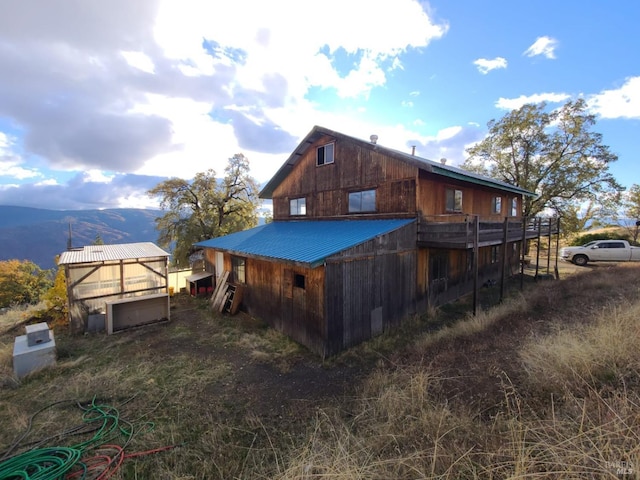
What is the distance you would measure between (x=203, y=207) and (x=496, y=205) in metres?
23.7

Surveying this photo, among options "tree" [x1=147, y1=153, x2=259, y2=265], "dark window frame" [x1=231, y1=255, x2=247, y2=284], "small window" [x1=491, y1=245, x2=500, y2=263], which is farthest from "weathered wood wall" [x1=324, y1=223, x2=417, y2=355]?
"tree" [x1=147, y1=153, x2=259, y2=265]

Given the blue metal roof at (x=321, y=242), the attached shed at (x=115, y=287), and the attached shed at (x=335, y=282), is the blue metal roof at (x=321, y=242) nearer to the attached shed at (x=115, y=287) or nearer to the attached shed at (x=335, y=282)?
the attached shed at (x=335, y=282)

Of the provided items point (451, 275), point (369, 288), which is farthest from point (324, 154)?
point (451, 275)

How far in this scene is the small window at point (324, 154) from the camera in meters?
13.6

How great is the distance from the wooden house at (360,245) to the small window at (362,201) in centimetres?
5

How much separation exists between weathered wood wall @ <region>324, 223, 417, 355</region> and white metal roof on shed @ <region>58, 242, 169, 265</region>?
26.3 feet

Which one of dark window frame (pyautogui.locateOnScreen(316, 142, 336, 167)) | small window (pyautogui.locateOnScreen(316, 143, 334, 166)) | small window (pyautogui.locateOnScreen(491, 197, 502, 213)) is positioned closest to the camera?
dark window frame (pyautogui.locateOnScreen(316, 142, 336, 167))

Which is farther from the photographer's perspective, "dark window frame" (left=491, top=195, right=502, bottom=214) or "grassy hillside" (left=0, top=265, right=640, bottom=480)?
"dark window frame" (left=491, top=195, right=502, bottom=214)

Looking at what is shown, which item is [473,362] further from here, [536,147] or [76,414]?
[536,147]

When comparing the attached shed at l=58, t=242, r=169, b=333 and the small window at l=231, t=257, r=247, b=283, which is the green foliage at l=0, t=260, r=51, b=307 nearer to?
the attached shed at l=58, t=242, r=169, b=333

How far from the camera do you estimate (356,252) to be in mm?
8289

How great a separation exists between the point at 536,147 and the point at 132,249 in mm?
31045

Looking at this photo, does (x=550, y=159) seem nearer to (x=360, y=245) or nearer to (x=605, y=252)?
(x=605, y=252)

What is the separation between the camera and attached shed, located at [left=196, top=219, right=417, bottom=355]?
25.7 ft
